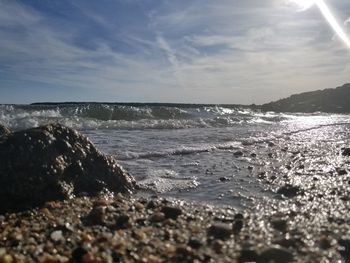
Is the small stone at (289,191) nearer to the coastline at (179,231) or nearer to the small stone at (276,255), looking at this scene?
the coastline at (179,231)

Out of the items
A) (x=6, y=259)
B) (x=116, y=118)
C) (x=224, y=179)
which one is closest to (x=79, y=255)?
(x=6, y=259)

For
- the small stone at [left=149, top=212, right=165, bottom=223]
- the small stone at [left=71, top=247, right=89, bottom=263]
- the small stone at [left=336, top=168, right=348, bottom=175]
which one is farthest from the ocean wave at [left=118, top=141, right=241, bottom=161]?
the small stone at [left=71, top=247, right=89, bottom=263]

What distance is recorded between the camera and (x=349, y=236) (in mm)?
3348

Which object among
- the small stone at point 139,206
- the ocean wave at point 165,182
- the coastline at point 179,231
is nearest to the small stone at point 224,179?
the ocean wave at point 165,182

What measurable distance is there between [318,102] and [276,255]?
142 feet

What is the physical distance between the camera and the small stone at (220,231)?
3.45m

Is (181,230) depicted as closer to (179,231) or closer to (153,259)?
(179,231)

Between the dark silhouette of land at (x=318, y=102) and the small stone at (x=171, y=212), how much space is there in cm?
3601

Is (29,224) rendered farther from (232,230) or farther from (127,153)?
(127,153)

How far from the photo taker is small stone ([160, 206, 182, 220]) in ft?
13.0

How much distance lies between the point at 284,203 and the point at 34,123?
15259mm

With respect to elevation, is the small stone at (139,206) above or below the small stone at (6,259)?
above

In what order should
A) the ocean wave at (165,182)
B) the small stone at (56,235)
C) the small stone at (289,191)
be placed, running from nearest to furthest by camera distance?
the small stone at (56,235) < the small stone at (289,191) < the ocean wave at (165,182)

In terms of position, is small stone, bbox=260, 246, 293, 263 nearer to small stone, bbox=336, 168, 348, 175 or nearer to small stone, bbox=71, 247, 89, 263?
small stone, bbox=71, 247, 89, 263
